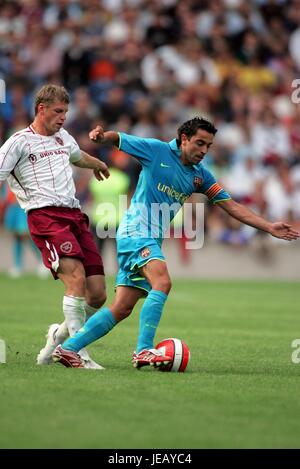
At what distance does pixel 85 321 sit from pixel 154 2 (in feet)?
51.7

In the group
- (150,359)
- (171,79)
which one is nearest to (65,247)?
(150,359)

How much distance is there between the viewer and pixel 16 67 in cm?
2150

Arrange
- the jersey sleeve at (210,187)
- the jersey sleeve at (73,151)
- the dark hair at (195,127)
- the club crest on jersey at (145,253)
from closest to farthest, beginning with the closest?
the club crest on jersey at (145,253) < the dark hair at (195,127) < the jersey sleeve at (210,187) < the jersey sleeve at (73,151)

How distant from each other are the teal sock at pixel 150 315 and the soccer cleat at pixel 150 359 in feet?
0.29

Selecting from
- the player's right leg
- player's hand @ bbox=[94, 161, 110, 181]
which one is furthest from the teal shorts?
player's hand @ bbox=[94, 161, 110, 181]

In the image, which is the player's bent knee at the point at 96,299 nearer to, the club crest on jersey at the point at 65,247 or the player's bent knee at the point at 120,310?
the player's bent knee at the point at 120,310

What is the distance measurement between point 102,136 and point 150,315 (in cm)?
147

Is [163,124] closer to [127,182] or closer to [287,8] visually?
[127,182]

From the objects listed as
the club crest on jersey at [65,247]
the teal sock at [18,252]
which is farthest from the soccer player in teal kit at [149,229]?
the teal sock at [18,252]

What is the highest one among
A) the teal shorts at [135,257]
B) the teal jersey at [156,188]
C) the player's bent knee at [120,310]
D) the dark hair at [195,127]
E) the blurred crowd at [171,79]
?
the blurred crowd at [171,79]

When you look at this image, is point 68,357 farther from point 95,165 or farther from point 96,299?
point 95,165

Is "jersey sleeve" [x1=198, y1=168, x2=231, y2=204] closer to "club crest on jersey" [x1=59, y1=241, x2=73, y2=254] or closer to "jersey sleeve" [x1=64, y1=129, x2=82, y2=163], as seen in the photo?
"jersey sleeve" [x1=64, y1=129, x2=82, y2=163]

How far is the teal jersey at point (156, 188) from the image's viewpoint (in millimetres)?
8641
